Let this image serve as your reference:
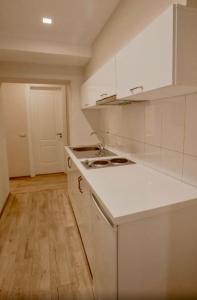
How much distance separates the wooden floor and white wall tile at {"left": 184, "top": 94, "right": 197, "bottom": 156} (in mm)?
1334

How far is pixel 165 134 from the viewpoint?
1466mm

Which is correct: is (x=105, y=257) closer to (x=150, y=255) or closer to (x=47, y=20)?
(x=150, y=255)

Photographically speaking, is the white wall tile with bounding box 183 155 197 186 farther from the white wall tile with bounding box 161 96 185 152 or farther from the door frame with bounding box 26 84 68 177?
the door frame with bounding box 26 84 68 177

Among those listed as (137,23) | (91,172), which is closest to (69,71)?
(137,23)

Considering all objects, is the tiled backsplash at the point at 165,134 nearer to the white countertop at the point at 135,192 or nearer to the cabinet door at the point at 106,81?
the white countertop at the point at 135,192

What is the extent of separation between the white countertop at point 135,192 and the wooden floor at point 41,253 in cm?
92

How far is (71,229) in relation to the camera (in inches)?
93.7

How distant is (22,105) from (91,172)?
360 centimetres

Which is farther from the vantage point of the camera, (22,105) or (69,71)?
(22,105)

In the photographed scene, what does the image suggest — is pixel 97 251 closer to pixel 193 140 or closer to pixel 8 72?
pixel 193 140

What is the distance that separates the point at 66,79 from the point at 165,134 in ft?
7.53

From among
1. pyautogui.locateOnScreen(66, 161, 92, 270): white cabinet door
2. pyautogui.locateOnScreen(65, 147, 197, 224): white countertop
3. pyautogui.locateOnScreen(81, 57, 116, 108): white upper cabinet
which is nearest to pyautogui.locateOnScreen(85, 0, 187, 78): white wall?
pyautogui.locateOnScreen(81, 57, 116, 108): white upper cabinet

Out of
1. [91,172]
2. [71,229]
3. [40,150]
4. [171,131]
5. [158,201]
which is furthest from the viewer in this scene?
[40,150]

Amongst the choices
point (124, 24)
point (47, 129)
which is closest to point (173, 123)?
point (124, 24)
